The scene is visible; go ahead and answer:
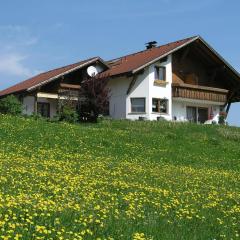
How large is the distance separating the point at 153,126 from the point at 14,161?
22214 mm

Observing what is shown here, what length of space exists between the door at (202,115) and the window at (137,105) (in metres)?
8.40

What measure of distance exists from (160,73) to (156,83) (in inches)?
59.3

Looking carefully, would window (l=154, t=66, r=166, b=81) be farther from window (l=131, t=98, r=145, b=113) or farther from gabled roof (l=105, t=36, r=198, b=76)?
window (l=131, t=98, r=145, b=113)

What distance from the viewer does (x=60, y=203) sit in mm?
10594

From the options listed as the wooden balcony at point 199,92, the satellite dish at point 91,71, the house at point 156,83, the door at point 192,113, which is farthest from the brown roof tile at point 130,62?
the door at point 192,113

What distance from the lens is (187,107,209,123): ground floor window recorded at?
50.6 meters

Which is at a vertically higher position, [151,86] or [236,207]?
[151,86]

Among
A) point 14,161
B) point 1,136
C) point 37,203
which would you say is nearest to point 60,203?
point 37,203

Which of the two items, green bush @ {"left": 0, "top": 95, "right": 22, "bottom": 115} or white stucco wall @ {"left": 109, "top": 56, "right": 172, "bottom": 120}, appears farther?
white stucco wall @ {"left": 109, "top": 56, "right": 172, "bottom": 120}

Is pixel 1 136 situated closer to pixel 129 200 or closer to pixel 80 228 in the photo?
pixel 129 200

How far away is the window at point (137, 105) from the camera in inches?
1789

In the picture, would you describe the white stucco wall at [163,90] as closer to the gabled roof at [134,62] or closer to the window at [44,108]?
the gabled roof at [134,62]

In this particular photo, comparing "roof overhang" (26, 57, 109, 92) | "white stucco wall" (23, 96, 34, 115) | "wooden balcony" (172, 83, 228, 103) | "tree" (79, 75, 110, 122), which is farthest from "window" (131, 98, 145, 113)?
"white stucco wall" (23, 96, 34, 115)

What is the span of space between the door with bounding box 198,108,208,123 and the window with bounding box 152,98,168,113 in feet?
19.6
